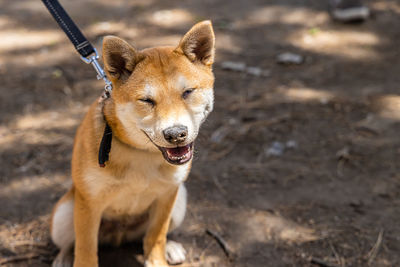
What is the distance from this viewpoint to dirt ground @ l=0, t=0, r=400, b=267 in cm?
374

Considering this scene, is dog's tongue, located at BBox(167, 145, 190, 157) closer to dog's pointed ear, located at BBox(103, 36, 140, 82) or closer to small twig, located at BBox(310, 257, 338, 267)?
dog's pointed ear, located at BBox(103, 36, 140, 82)

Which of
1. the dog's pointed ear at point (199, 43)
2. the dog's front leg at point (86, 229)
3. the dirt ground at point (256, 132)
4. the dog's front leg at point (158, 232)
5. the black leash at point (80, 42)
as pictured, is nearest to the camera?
the dog's pointed ear at point (199, 43)

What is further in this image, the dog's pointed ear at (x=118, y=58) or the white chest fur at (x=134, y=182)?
the white chest fur at (x=134, y=182)

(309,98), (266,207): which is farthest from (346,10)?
(266,207)

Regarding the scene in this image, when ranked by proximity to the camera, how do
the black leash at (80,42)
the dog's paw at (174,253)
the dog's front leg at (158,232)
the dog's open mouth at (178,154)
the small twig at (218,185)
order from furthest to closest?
the small twig at (218,185)
the dog's paw at (174,253)
the dog's front leg at (158,232)
the black leash at (80,42)
the dog's open mouth at (178,154)

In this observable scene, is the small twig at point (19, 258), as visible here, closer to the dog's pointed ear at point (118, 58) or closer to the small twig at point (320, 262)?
the dog's pointed ear at point (118, 58)

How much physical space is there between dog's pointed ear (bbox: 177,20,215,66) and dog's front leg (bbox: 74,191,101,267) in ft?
3.93

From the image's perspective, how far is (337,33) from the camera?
7.43 meters

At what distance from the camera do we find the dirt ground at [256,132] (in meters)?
3.74

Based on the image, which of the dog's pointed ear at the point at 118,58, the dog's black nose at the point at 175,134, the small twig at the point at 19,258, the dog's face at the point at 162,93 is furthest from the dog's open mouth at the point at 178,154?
the small twig at the point at 19,258

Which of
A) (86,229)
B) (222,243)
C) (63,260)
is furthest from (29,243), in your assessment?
(222,243)

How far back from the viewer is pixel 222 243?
371 cm

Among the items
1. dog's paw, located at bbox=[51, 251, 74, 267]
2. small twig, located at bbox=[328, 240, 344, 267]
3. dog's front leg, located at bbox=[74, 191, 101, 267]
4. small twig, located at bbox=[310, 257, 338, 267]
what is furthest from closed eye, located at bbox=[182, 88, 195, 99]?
small twig, located at bbox=[328, 240, 344, 267]

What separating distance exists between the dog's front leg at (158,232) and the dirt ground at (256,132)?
0.22 m
